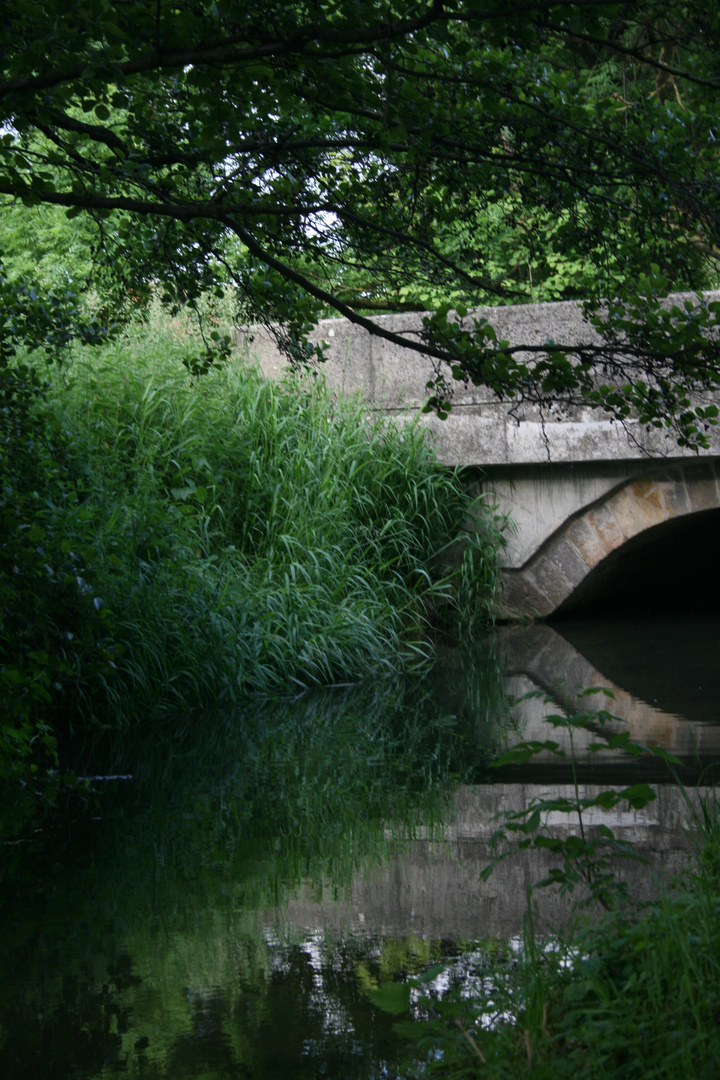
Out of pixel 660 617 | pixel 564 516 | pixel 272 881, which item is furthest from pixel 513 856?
pixel 660 617

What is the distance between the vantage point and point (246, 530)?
6297 millimetres

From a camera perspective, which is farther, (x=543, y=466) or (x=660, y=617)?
(x=660, y=617)

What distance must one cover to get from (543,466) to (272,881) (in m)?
5.22

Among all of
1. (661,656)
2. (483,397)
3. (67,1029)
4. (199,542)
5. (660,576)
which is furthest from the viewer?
(660,576)

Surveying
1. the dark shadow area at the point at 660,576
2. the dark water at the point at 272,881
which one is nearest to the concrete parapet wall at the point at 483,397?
the dark shadow area at the point at 660,576

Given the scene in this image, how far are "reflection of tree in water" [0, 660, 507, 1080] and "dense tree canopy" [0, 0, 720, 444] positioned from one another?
132cm

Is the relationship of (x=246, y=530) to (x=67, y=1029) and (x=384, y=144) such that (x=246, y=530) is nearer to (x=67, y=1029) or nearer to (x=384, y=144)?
(x=384, y=144)

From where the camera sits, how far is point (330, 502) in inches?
264

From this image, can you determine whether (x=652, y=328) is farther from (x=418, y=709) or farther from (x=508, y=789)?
(x=418, y=709)

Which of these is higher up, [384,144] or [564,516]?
[564,516]

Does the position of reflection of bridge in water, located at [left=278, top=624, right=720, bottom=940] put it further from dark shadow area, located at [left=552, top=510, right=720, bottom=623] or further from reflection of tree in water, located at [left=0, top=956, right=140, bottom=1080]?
dark shadow area, located at [left=552, top=510, right=720, bottom=623]

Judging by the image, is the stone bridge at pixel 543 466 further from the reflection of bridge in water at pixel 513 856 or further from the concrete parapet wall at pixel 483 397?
the reflection of bridge in water at pixel 513 856

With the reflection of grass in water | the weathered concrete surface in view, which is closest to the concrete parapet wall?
the weathered concrete surface

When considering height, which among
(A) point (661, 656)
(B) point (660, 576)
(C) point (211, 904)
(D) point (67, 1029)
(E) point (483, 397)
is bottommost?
(D) point (67, 1029)
